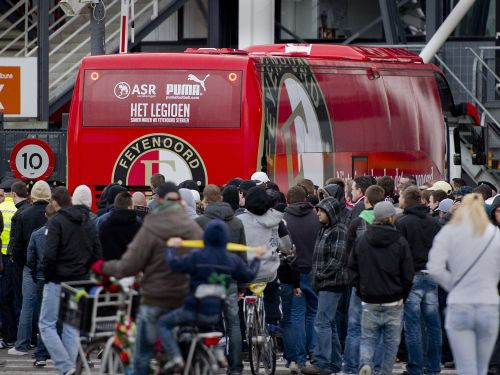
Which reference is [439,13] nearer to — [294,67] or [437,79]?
[437,79]

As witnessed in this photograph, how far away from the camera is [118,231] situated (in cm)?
1293

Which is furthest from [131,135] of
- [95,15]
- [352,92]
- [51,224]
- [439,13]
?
[439,13]

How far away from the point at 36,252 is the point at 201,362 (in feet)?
14.3

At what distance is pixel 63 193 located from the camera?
513 inches

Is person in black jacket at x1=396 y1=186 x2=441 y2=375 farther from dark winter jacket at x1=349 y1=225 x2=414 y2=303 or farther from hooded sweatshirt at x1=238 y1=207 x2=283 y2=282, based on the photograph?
hooded sweatshirt at x1=238 y1=207 x2=283 y2=282

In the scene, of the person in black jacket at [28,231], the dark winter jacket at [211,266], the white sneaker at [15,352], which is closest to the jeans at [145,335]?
the dark winter jacket at [211,266]

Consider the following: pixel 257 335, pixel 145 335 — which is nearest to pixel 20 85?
pixel 257 335

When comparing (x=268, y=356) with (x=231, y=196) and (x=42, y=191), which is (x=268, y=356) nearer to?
(x=231, y=196)

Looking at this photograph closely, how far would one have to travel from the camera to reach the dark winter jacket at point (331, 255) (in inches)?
529

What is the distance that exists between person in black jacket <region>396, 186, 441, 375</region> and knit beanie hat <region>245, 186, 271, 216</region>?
3.97 feet

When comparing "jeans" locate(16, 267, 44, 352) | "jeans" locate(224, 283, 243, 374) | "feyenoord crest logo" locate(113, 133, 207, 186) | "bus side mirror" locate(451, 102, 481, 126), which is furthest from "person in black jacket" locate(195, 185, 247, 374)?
"bus side mirror" locate(451, 102, 481, 126)

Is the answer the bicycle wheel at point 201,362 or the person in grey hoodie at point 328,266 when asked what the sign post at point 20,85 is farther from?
the bicycle wheel at point 201,362

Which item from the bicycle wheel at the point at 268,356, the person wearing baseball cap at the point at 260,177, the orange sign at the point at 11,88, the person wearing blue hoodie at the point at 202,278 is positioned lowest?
the bicycle wheel at the point at 268,356

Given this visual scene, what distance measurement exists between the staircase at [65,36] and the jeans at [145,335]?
743 inches
